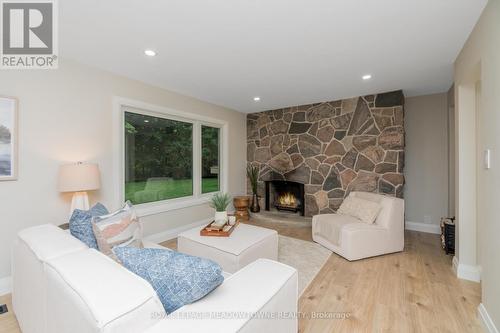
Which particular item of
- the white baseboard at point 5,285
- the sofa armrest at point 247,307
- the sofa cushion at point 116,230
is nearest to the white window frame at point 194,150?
the white baseboard at point 5,285

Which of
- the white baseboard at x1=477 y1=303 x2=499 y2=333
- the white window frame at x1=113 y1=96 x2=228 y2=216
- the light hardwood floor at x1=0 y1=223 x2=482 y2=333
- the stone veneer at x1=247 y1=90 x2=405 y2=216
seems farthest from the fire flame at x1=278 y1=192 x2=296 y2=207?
the white baseboard at x1=477 y1=303 x2=499 y2=333

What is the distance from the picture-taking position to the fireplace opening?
461cm

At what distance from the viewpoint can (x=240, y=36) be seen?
6.71 feet

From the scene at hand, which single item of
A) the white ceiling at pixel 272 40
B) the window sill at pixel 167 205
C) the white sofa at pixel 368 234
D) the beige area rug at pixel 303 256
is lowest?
the beige area rug at pixel 303 256

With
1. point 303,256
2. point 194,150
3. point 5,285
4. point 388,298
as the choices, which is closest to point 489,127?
point 388,298

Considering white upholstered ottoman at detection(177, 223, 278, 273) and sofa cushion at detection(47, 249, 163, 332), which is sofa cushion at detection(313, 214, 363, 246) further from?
sofa cushion at detection(47, 249, 163, 332)

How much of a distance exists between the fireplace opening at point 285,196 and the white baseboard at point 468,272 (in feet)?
8.03

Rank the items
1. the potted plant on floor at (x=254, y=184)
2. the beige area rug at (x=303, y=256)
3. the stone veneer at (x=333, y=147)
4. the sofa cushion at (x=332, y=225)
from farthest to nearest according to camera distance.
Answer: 1. the potted plant on floor at (x=254, y=184)
2. the stone veneer at (x=333, y=147)
3. the sofa cushion at (x=332, y=225)
4. the beige area rug at (x=303, y=256)

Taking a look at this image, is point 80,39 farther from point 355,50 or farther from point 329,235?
point 329,235

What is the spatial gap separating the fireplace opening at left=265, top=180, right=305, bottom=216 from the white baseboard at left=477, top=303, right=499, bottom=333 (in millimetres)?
2898

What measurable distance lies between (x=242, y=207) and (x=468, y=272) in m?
3.42

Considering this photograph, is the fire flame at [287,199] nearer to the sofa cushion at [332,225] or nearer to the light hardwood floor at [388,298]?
the sofa cushion at [332,225]

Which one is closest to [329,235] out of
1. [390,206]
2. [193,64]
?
[390,206]

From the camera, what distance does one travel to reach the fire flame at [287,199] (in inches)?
187
